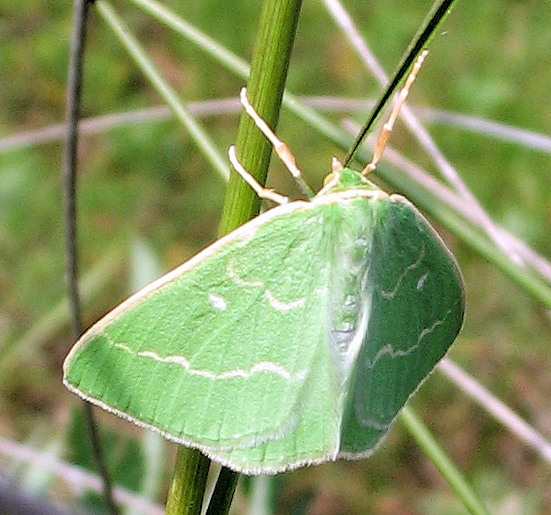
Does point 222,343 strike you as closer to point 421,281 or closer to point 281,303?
point 281,303

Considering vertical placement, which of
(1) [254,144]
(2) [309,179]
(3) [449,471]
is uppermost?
(1) [254,144]

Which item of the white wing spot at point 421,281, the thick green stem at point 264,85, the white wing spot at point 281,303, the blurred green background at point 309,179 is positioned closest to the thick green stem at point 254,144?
the thick green stem at point 264,85

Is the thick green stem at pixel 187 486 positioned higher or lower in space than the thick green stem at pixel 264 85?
lower

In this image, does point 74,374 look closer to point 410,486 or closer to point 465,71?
point 410,486

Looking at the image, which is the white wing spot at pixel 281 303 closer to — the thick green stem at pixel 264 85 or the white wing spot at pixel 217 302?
the white wing spot at pixel 217 302

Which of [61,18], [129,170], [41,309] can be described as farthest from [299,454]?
[61,18]

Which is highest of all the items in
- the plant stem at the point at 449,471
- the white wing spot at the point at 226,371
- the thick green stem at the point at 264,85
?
the thick green stem at the point at 264,85

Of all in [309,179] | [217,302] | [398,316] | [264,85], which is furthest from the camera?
[309,179]

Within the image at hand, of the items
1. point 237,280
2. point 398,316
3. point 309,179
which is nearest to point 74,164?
point 237,280
